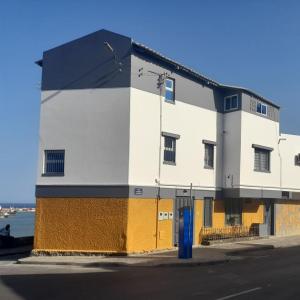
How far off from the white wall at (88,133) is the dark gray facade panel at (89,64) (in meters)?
0.36

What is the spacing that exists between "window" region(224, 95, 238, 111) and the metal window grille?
5001 mm

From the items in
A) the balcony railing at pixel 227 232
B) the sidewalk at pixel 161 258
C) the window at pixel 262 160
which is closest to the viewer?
the sidewalk at pixel 161 258

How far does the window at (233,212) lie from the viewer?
29.0 meters

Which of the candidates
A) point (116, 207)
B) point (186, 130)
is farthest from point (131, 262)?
point (186, 130)

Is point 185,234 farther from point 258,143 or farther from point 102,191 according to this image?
point 258,143

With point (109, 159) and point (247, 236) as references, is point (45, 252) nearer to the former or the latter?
point (109, 159)

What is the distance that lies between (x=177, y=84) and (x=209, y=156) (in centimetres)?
450

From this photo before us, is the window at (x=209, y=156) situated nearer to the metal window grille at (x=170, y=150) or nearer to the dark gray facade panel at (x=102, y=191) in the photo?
the metal window grille at (x=170, y=150)

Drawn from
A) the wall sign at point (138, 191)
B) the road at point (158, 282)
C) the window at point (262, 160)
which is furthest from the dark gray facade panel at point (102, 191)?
the window at point (262, 160)

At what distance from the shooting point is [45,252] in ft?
75.8

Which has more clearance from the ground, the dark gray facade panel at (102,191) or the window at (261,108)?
the window at (261,108)

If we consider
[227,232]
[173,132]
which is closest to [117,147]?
[173,132]

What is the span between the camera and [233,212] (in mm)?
29562

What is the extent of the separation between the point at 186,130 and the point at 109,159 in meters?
4.69
